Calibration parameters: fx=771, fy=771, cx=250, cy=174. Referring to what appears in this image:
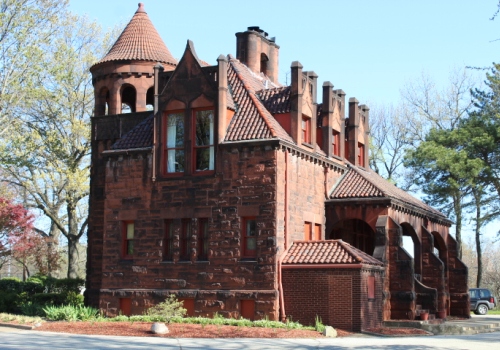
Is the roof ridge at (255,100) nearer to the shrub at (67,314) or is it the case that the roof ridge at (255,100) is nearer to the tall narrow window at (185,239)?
the tall narrow window at (185,239)

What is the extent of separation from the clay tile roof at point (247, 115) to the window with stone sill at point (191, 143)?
968 millimetres

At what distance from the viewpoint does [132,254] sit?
3209 centimetres

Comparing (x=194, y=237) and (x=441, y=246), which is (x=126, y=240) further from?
(x=441, y=246)

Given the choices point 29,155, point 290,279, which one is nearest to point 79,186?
point 29,155

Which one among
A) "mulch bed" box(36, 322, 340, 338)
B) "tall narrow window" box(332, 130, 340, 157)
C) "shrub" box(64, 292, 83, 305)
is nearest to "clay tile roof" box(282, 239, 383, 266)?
"mulch bed" box(36, 322, 340, 338)

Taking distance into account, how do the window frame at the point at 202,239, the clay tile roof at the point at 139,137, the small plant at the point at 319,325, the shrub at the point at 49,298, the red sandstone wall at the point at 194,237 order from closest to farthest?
the small plant at the point at 319,325, the red sandstone wall at the point at 194,237, the window frame at the point at 202,239, the clay tile roof at the point at 139,137, the shrub at the point at 49,298

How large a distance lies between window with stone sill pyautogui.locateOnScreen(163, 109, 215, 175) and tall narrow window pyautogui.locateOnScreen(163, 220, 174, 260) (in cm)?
213

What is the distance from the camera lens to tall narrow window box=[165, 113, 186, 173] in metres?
31.4

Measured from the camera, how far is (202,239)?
30.7m

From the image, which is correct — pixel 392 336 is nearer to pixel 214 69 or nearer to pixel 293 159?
pixel 293 159

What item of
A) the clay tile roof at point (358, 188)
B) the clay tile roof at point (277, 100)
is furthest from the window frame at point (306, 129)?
the clay tile roof at point (358, 188)

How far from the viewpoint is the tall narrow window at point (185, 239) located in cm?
3091

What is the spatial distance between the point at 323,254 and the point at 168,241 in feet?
21.5

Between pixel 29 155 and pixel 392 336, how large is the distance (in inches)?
1060
